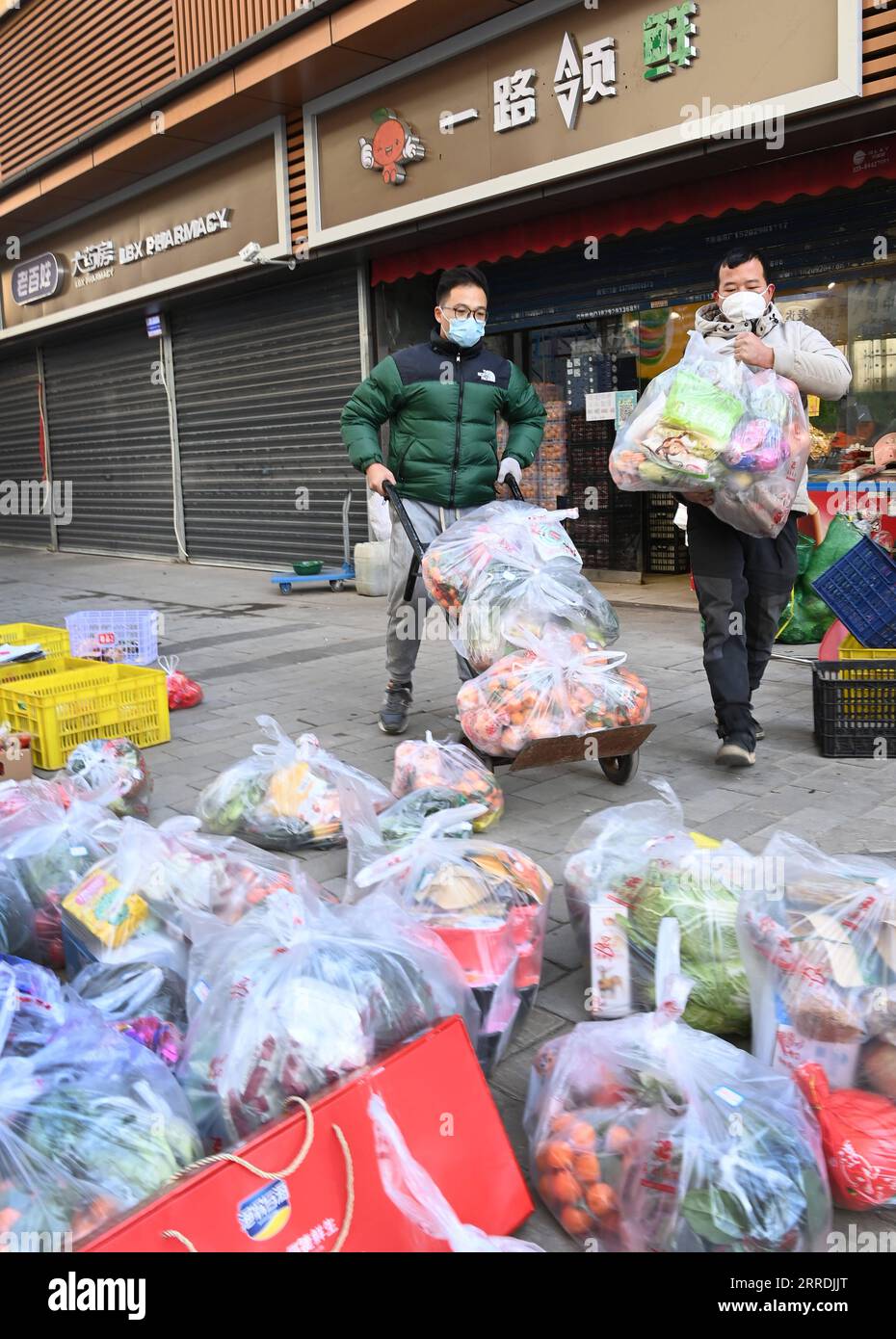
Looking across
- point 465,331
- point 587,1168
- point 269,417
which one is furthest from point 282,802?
point 269,417

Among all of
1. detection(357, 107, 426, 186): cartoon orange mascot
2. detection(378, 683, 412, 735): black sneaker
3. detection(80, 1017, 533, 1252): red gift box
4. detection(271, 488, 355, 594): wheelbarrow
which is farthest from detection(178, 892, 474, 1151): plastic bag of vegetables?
detection(271, 488, 355, 594): wheelbarrow

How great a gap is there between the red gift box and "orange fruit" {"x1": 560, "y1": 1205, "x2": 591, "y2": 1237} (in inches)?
2.7

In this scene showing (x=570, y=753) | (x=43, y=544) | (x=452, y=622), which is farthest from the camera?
(x=43, y=544)

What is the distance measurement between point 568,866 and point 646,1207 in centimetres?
110

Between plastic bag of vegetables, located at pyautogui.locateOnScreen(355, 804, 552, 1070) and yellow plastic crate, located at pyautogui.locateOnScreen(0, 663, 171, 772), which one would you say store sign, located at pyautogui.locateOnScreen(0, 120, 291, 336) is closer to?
yellow plastic crate, located at pyautogui.locateOnScreen(0, 663, 171, 772)

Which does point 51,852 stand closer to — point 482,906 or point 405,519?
point 482,906

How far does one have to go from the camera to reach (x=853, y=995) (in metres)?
1.98

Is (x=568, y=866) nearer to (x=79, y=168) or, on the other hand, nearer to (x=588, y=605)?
(x=588, y=605)

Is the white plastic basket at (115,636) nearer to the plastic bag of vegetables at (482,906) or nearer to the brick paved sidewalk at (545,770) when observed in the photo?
the brick paved sidewalk at (545,770)

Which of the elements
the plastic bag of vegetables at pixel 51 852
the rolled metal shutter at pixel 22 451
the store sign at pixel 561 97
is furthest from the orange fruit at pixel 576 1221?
the rolled metal shutter at pixel 22 451

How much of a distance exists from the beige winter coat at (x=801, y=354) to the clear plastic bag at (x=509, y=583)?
901mm

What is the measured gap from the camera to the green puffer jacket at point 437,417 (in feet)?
15.7

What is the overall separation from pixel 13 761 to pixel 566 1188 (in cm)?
309

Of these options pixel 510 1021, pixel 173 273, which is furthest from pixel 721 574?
pixel 173 273
